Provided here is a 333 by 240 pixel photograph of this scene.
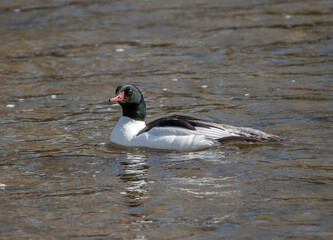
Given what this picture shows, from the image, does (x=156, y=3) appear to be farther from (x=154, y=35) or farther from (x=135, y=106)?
(x=135, y=106)

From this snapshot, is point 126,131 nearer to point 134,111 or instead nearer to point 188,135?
point 134,111

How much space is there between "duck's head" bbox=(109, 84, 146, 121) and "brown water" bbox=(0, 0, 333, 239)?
2.23 feet

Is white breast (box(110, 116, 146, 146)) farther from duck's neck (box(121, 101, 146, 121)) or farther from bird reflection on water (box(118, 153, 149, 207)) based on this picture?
bird reflection on water (box(118, 153, 149, 207))

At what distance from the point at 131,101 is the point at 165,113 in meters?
1.79

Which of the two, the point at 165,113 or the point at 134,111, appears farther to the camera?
the point at 165,113

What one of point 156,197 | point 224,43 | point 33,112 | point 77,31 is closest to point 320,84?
point 224,43

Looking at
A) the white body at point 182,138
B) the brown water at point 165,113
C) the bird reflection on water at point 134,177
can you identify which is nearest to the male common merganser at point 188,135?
the white body at point 182,138

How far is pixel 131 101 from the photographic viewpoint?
35.3ft

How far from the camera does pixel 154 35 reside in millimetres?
18094

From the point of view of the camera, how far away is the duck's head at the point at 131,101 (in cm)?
1062

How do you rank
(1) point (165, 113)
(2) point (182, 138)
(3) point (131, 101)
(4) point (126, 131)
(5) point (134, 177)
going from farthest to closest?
1. (1) point (165, 113)
2. (3) point (131, 101)
3. (4) point (126, 131)
4. (2) point (182, 138)
5. (5) point (134, 177)

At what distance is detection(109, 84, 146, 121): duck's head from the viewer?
418 inches

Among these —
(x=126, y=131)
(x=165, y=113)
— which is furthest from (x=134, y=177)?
(x=165, y=113)

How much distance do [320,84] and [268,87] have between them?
0.99 metres
